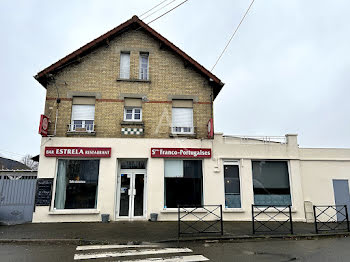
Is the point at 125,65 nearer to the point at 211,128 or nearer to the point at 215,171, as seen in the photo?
the point at 211,128

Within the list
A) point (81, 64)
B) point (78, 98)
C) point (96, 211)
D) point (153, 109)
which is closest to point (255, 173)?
point (153, 109)

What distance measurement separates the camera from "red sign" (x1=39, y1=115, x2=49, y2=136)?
10547mm

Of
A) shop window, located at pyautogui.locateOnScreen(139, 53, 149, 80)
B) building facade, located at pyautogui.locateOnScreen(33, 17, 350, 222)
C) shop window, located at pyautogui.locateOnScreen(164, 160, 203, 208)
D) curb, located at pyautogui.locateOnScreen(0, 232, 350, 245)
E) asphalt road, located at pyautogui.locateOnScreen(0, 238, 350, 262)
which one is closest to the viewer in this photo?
asphalt road, located at pyautogui.locateOnScreen(0, 238, 350, 262)

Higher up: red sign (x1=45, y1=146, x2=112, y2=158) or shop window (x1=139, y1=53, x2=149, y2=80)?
shop window (x1=139, y1=53, x2=149, y2=80)

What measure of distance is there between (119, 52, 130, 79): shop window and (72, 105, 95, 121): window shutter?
2130 millimetres

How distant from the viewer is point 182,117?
12.2 meters

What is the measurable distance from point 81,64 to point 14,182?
6031 mm

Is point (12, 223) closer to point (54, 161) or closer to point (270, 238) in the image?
point (54, 161)

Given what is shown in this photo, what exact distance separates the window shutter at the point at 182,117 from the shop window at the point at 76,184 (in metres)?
3.98

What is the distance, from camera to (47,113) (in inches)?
446

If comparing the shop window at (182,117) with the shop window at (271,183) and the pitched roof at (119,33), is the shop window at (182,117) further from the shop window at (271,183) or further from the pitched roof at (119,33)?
the shop window at (271,183)

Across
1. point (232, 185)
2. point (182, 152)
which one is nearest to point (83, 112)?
point (182, 152)

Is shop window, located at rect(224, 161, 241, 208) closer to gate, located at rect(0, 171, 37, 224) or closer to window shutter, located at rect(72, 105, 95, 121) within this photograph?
window shutter, located at rect(72, 105, 95, 121)

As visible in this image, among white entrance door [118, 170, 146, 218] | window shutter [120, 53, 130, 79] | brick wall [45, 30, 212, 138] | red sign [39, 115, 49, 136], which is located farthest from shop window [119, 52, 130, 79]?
white entrance door [118, 170, 146, 218]
